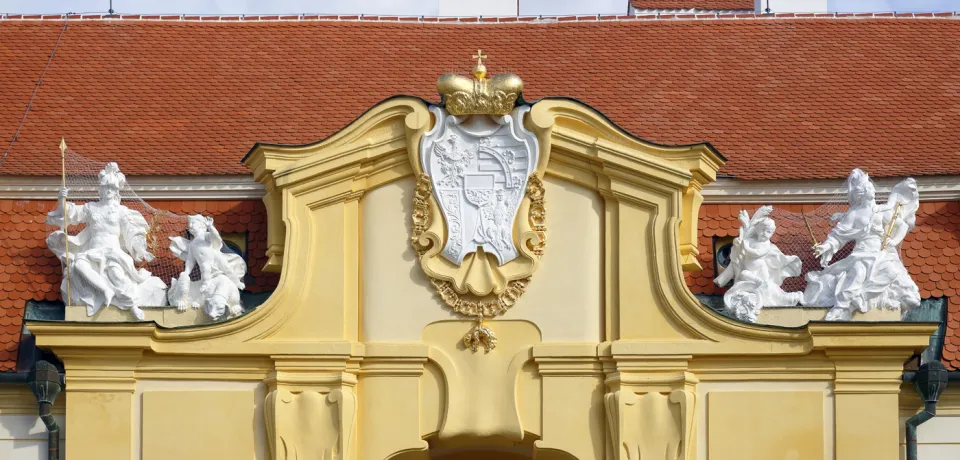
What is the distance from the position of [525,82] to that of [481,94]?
4.29 meters

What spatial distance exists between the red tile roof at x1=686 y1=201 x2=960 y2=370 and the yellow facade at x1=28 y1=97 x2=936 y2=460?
0.74 m

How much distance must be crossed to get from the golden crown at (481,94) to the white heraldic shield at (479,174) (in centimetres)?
11

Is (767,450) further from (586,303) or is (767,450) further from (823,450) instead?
(586,303)

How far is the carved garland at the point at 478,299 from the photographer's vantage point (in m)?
19.3

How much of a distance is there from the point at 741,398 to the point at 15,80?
8935 millimetres

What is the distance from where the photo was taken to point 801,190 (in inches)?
828

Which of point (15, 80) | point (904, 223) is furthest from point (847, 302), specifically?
point (15, 80)

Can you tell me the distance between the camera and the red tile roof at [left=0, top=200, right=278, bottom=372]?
65.9ft

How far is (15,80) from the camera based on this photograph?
2345 cm

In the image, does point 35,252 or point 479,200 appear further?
point 35,252

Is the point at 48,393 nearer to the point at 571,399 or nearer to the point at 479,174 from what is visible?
the point at 479,174

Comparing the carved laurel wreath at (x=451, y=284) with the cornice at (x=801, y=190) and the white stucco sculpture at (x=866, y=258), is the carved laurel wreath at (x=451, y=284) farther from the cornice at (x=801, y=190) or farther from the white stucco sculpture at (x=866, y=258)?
the white stucco sculpture at (x=866, y=258)

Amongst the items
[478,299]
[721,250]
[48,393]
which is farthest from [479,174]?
[48,393]

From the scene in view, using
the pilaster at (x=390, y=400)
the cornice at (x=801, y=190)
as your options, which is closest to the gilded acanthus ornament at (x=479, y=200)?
the pilaster at (x=390, y=400)
